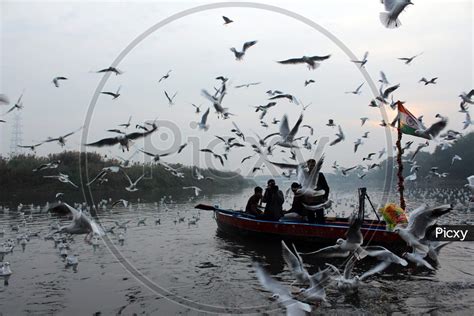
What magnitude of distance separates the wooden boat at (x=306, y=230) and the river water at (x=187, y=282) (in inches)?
17.3

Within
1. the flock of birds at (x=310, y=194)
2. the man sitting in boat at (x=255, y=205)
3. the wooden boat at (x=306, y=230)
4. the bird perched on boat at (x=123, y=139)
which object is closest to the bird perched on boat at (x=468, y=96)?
the flock of birds at (x=310, y=194)

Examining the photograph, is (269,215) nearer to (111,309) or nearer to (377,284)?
(377,284)

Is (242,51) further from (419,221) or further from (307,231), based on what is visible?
(419,221)

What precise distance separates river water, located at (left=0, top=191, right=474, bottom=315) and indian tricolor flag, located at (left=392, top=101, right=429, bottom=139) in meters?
3.91

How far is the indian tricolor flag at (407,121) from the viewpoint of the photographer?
14.4m

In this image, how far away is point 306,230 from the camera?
13.9m

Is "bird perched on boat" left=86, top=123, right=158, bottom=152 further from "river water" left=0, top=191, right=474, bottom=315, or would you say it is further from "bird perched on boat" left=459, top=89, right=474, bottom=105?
"bird perched on boat" left=459, top=89, right=474, bottom=105

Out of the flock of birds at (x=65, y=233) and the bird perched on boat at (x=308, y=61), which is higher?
the bird perched on boat at (x=308, y=61)

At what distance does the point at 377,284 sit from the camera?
33.9ft

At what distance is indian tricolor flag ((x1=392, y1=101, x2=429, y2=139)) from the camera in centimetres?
1445

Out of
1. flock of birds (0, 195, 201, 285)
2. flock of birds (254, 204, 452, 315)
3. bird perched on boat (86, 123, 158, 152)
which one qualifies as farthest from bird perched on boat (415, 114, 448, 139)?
flock of birds (0, 195, 201, 285)

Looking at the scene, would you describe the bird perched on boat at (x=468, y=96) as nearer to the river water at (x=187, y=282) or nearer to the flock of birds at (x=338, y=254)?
the river water at (x=187, y=282)

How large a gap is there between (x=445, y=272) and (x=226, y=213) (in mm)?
8351

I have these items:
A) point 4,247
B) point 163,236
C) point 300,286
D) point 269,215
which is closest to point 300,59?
point 269,215
